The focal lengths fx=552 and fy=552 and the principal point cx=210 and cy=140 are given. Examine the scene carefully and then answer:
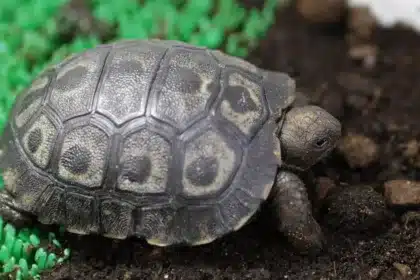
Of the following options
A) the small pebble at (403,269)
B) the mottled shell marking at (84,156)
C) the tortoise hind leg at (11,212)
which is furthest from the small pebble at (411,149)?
the tortoise hind leg at (11,212)

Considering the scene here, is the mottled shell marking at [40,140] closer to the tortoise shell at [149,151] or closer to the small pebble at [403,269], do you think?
the tortoise shell at [149,151]

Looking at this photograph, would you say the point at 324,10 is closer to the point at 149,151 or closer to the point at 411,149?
the point at 411,149

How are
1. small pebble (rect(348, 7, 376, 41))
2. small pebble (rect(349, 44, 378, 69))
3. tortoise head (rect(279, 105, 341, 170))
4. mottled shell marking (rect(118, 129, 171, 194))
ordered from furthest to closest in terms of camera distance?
small pebble (rect(348, 7, 376, 41)), small pebble (rect(349, 44, 378, 69)), tortoise head (rect(279, 105, 341, 170)), mottled shell marking (rect(118, 129, 171, 194))

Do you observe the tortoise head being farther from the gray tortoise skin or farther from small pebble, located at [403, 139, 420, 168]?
small pebble, located at [403, 139, 420, 168]

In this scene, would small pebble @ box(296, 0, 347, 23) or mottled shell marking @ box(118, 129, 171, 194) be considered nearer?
mottled shell marking @ box(118, 129, 171, 194)

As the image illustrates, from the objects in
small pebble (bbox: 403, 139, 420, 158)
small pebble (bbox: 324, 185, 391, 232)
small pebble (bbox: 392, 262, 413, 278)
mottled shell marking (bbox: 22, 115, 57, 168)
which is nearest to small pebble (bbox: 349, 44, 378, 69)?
small pebble (bbox: 403, 139, 420, 158)

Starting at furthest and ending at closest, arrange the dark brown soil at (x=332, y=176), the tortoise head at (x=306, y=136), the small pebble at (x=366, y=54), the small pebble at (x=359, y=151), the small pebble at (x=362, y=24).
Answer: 1. the small pebble at (x=362, y=24)
2. the small pebble at (x=366, y=54)
3. the small pebble at (x=359, y=151)
4. the tortoise head at (x=306, y=136)
5. the dark brown soil at (x=332, y=176)

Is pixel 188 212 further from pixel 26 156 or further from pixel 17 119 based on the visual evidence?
pixel 17 119
